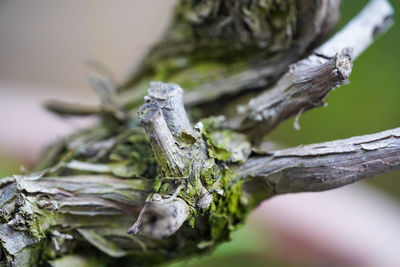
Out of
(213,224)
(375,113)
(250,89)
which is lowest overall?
(213,224)

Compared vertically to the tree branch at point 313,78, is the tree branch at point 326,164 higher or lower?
lower

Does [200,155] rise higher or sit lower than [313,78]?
lower

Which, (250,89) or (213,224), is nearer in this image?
(213,224)

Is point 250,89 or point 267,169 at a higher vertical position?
point 250,89

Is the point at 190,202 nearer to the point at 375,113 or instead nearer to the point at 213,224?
the point at 213,224

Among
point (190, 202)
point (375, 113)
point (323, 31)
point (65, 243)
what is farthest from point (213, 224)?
point (375, 113)

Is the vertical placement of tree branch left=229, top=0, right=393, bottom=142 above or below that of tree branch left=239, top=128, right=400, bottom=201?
above
